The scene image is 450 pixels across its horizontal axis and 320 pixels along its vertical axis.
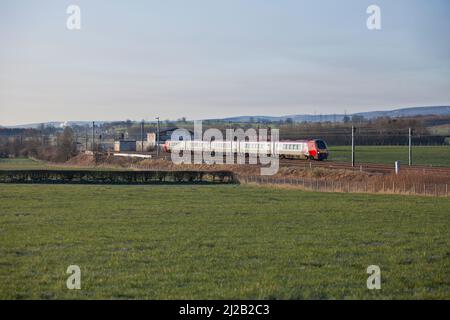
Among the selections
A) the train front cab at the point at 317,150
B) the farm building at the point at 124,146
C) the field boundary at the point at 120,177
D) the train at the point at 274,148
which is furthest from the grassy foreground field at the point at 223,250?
the farm building at the point at 124,146

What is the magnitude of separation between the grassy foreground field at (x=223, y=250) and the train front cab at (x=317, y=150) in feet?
125

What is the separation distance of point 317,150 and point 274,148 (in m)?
6.31

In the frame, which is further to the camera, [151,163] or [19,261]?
[151,163]

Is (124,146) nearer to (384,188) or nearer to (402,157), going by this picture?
(402,157)

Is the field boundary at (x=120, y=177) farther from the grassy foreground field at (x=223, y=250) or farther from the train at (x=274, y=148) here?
the grassy foreground field at (x=223, y=250)

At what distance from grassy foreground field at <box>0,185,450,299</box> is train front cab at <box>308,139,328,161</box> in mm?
38139

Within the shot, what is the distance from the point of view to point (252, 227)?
18328 millimetres

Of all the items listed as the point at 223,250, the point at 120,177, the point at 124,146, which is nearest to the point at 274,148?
the point at 120,177

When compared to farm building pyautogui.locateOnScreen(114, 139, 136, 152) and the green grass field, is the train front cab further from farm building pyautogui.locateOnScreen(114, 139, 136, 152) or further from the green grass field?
farm building pyautogui.locateOnScreen(114, 139, 136, 152)

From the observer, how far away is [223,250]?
46.0ft

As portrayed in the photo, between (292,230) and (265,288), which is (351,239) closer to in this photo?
(292,230)

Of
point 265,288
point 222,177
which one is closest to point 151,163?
point 222,177

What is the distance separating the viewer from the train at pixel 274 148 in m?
64.1
